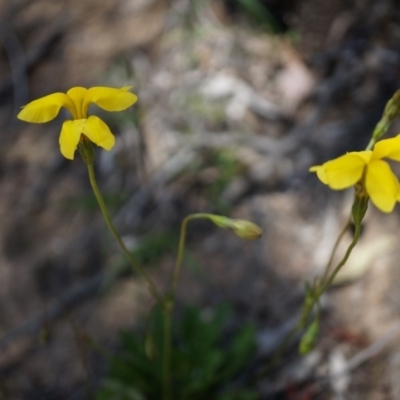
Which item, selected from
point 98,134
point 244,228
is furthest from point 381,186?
point 98,134

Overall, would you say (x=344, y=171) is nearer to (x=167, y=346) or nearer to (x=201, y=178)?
(x=167, y=346)

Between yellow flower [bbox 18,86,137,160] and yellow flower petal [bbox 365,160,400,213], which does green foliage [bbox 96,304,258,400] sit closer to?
yellow flower [bbox 18,86,137,160]

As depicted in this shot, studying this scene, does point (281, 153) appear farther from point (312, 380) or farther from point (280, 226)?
point (312, 380)

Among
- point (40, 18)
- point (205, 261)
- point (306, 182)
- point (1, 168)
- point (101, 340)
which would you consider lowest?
point (101, 340)

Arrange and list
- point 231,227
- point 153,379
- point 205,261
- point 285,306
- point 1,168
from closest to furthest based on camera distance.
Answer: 1. point 231,227
2. point 153,379
3. point 285,306
4. point 205,261
5. point 1,168

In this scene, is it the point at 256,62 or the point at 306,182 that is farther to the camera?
the point at 256,62

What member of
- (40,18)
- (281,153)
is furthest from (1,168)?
(281,153)

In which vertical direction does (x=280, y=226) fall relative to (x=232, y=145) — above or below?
below

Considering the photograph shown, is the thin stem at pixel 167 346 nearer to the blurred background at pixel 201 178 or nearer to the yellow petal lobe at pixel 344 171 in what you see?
the blurred background at pixel 201 178
